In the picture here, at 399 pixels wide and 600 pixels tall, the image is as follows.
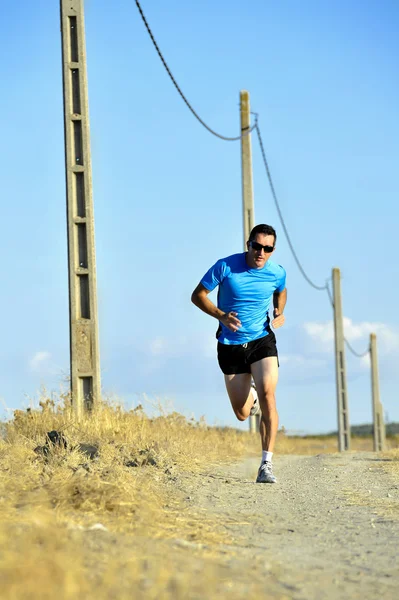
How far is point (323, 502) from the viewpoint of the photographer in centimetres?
820

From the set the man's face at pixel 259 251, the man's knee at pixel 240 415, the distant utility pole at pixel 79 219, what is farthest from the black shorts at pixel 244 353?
the distant utility pole at pixel 79 219

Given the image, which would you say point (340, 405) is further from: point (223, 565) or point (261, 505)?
point (223, 565)

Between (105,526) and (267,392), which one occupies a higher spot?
(267,392)

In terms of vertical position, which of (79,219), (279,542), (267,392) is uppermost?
(79,219)

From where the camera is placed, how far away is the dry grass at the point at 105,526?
4031 mm

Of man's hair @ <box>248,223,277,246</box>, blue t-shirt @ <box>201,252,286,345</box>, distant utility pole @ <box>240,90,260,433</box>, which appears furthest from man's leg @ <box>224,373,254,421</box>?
distant utility pole @ <box>240,90,260,433</box>

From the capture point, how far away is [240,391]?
32.8ft

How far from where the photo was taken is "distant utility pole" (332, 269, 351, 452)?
109ft

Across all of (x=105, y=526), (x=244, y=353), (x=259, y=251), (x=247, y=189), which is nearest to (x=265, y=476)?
(x=244, y=353)

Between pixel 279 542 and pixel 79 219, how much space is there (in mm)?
8602

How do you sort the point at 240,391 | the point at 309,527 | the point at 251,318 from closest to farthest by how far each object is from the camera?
the point at 309,527 → the point at 251,318 → the point at 240,391

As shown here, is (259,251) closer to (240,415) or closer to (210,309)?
(210,309)

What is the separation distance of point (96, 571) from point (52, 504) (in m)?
2.01

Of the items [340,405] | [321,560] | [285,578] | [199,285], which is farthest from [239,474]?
[340,405]
